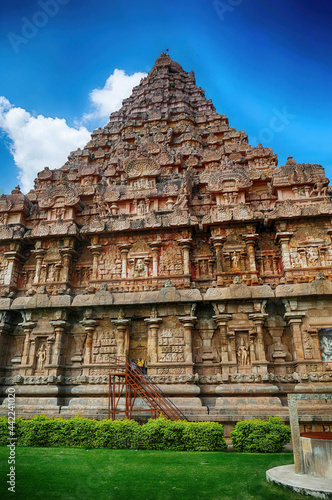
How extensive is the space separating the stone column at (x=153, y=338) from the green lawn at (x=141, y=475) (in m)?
4.98

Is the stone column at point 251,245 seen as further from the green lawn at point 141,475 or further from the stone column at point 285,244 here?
the green lawn at point 141,475

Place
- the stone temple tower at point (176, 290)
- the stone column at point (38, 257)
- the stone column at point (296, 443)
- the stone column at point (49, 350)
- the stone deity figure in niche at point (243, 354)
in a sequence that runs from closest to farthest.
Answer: the stone column at point (296, 443) < the stone temple tower at point (176, 290) < the stone deity figure in niche at point (243, 354) < the stone column at point (49, 350) < the stone column at point (38, 257)

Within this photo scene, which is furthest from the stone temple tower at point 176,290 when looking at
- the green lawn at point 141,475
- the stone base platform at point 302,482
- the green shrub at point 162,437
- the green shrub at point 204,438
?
the stone base platform at point 302,482

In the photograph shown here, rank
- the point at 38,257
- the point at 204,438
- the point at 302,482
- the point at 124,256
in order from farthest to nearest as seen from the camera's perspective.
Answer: the point at 38,257 → the point at 124,256 → the point at 204,438 → the point at 302,482

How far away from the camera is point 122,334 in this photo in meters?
15.7

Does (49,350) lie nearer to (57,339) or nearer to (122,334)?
(57,339)

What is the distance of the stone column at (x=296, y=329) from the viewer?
1407cm

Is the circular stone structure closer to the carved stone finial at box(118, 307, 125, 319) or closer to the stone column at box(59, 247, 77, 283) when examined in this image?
the carved stone finial at box(118, 307, 125, 319)

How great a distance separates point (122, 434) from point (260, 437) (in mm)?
4023

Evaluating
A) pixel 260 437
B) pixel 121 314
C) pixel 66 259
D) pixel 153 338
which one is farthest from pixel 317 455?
pixel 66 259

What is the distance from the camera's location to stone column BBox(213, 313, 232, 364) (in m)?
14.7

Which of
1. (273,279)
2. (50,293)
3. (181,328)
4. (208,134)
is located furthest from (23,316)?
(208,134)

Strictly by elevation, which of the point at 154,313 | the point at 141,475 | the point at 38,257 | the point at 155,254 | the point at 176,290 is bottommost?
the point at 141,475

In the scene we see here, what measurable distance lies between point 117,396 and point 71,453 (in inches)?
175
